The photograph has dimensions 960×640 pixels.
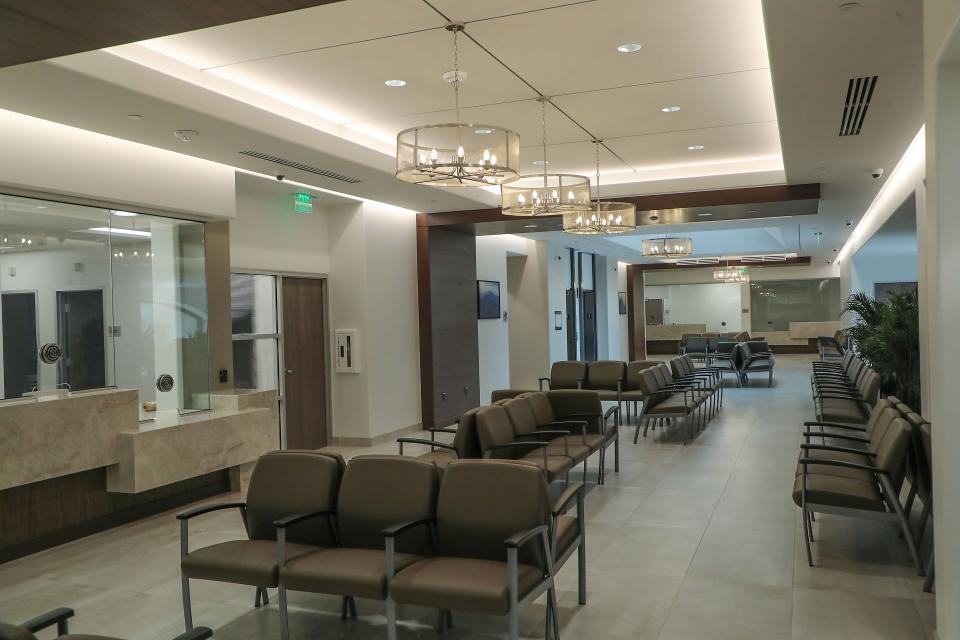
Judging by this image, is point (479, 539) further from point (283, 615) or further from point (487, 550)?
point (283, 615)

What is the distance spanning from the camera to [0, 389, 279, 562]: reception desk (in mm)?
5551

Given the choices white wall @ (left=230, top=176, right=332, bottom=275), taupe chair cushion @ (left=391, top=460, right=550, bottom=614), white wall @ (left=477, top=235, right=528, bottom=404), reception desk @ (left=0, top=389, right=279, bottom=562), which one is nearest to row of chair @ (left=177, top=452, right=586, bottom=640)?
taupe chair cushion @ (left=391, top=460, right=550, bottom=614)

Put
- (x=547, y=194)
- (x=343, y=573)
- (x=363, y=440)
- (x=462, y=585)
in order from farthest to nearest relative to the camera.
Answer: (x=363, y=440) → (x=547, y=194) → (x=343, y=573) → (x=462, y=585)

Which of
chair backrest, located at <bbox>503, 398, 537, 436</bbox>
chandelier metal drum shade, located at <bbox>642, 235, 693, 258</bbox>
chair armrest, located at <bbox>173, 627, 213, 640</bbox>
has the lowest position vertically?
chair armrest, located at <bbox>173, 627, 213, 640</bbox>

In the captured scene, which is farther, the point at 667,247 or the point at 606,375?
the point at 667,247

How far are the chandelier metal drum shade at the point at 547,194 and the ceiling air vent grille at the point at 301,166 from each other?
215 cm

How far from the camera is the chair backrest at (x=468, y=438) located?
605 centimetres

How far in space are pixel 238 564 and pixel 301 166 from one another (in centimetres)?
468

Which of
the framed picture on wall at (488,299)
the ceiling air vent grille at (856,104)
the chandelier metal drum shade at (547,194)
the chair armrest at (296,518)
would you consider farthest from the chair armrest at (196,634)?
the framed picture on wall at (488,299)

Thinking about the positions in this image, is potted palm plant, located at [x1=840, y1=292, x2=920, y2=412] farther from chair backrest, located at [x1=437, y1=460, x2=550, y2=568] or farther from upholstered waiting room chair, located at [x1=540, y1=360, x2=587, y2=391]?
chair backrest, located at [x1=437, y1=460, x2=550, y2=568]

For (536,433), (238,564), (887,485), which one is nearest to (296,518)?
(238,564)

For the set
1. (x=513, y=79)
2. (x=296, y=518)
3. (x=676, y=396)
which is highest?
(x=513, y=79)

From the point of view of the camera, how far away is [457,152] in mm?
4820

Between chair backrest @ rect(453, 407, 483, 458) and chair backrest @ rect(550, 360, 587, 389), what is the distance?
16.3ft
